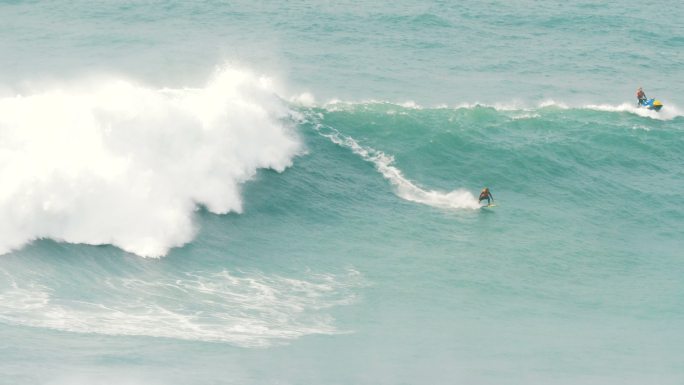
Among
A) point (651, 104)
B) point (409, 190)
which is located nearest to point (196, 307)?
point (409, 190)

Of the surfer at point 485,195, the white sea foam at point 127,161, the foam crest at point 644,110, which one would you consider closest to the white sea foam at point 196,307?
the white sea foam at point 127,161

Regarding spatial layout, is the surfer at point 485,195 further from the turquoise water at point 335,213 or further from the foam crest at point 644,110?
the foam crest at point 644,110

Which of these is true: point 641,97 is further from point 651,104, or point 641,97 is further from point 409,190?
point 409,190

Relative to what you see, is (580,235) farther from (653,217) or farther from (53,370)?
(53,370)

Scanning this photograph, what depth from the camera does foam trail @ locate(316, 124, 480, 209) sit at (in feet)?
133

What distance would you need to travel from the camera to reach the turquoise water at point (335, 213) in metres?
28.3

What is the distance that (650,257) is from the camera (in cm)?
3681

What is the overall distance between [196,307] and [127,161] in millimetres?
8469

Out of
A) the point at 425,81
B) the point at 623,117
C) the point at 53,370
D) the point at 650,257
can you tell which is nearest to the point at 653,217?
the point at 650,257

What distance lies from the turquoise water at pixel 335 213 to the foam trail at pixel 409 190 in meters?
0.13

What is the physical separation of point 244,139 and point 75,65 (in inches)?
614

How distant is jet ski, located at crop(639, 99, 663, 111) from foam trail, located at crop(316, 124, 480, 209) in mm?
14015

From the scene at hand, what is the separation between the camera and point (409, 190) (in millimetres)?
41344

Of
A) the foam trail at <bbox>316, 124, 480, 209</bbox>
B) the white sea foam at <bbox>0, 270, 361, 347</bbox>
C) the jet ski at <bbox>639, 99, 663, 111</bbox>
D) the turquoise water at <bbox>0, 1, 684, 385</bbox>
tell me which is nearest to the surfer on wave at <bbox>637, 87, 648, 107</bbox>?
the jet ski at <bbox>639, 99, 663, 111</bbox>
